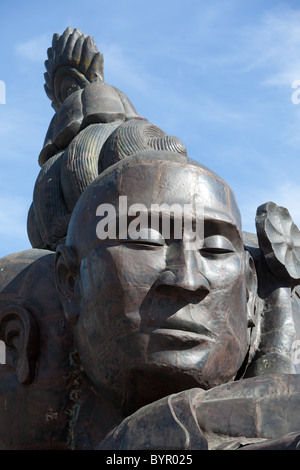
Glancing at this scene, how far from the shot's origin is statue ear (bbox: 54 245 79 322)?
4.42m

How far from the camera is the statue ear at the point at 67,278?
4.42 meters

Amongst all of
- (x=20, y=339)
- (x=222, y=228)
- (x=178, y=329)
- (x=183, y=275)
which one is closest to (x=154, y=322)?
(x=178, y=329)

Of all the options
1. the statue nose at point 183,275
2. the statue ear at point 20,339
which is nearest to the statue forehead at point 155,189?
the statue nose at point 183,275

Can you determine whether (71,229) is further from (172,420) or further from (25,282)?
(172,420)

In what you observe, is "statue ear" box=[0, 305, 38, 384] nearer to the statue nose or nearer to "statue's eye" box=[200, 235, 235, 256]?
the statue nose

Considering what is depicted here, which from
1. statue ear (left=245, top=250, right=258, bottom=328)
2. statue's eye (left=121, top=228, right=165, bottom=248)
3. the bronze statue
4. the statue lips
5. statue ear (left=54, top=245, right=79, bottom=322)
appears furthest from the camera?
statue ear (left=245, top=250, right=258, bottom=328)

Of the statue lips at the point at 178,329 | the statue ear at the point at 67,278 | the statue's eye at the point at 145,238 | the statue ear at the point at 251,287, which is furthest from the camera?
the statue ear at the point at 251,287

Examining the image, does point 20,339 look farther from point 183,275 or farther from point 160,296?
point 183,275

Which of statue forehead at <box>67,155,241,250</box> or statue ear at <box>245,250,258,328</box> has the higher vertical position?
statue forehead at <box>67,155,241,250</box>
